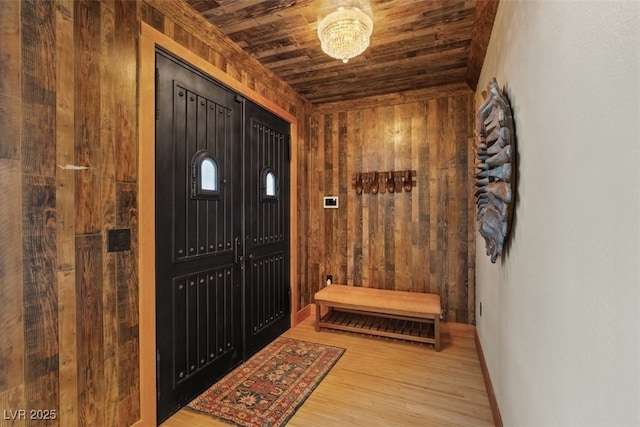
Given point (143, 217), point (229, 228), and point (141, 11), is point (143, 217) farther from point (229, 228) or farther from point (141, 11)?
point (141, 11)

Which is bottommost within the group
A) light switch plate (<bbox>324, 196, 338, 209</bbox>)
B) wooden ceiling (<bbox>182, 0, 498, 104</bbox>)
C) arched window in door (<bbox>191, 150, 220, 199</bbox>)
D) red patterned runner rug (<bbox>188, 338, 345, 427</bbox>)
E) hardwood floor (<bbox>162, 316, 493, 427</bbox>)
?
hardwood floor (<bbox>162, 316, 493, 427</bbox>)

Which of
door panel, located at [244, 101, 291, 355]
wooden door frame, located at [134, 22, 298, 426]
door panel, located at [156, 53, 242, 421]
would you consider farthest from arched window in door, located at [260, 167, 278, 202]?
wooden door frame, located at [134, 22, 298, 426]

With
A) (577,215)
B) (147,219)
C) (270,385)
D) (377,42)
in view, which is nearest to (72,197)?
(147,219)

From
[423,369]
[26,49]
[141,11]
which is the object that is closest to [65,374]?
Answer: [26,49]

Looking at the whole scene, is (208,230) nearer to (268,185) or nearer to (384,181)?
(268,185)

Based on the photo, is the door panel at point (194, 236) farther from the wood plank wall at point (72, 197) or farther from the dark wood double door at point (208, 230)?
the wood plank wall at point (72, 197)

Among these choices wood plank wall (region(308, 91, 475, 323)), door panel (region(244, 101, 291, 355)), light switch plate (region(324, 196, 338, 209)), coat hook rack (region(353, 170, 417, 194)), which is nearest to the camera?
door panel (region(244, 101, 291, 355))

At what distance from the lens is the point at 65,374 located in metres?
1.42

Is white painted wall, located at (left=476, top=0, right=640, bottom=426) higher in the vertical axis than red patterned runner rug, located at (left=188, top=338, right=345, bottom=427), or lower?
higher

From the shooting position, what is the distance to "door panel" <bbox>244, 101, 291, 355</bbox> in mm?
2750

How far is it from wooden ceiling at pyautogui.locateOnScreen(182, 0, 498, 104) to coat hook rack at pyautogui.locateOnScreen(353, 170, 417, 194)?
3.11ft

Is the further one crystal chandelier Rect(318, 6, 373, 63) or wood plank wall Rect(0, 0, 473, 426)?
crystal chandelier Rect(318, 6, 373, 63)

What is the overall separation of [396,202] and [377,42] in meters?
1.72

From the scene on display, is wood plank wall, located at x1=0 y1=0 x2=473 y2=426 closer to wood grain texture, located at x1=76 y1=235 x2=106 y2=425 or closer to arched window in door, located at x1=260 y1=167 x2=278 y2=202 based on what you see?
wood grain texture, located at x1=76 y1=235 x2=106 y2=425
